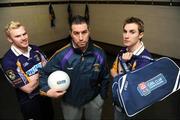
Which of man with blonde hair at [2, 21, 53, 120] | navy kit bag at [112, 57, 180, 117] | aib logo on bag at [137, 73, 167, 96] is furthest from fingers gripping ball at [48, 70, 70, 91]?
aib logo on bag at [137, 73, 167, 96]

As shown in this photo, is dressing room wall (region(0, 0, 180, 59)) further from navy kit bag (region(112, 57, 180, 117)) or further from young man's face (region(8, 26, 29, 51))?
navy kit bag (region(112, 57, 180, 117))

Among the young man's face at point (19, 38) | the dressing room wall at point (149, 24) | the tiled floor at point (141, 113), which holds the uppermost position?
the young man's face at point (19, 38)

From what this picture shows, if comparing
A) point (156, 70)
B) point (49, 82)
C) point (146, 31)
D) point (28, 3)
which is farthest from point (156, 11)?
point (49, 82)

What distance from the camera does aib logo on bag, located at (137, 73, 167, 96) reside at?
1587mm

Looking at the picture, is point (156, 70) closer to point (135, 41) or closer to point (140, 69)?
point (140, 69)

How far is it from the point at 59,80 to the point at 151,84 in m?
0.68

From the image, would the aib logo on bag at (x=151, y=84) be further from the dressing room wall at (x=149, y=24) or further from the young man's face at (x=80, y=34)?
the dressing room wall at (x=149, y=24)

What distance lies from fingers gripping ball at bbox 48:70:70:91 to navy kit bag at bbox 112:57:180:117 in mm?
361

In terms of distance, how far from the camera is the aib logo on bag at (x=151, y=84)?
62.5 inches

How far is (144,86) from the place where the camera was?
5.23 ft

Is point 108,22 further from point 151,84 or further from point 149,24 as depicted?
point 151,84

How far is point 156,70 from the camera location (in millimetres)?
1626

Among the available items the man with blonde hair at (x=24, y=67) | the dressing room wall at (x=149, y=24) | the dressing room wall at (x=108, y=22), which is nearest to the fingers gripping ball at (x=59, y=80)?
the man with blonde hair at (x=24, y=67)

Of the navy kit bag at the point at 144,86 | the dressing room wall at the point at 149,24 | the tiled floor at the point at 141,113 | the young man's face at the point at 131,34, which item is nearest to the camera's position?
the navy kit bag at the point at 144,86
